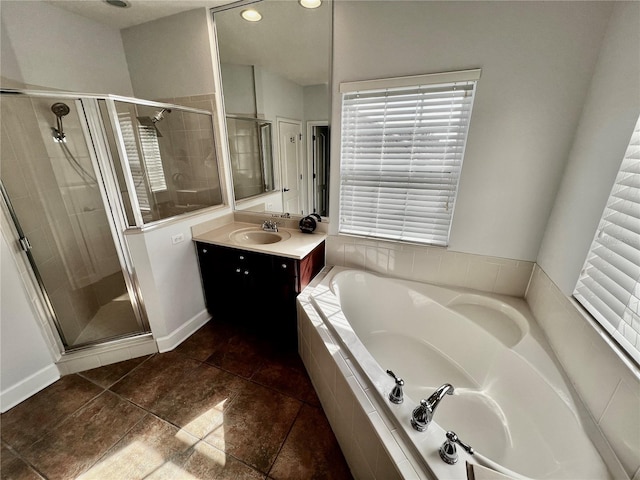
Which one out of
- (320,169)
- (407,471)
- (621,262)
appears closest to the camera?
(407,471)

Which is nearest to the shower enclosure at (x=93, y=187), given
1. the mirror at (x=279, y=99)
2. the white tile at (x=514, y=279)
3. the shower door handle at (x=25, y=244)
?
the shower door handle at (x=25, y=244)

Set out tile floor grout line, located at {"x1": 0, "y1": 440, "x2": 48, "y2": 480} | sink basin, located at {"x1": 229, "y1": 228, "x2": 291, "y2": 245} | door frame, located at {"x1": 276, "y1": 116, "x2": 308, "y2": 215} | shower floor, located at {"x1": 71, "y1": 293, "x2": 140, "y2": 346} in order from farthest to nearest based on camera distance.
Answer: sink basin, located at {"x1": 229, "y1": 228, "x2": 291, "y2": 245} → door frame, located at {"x1": 276, "y1": 116, "x2": 308, "y2": 215} → shower floor, located at {"x1": 71, "y1": 293, "x2": 140, "y2": 346} → tile floor grout line, located at {"x1": 0, "y1": 440, "x2": 48, "y2": 480}

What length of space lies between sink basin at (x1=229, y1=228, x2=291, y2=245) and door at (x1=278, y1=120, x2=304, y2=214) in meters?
0.26

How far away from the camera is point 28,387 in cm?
163

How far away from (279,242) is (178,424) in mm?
1288

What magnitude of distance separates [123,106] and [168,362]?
180 centimetres

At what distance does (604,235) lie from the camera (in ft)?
3.65

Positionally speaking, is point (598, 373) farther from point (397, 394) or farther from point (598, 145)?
point (598, 145)

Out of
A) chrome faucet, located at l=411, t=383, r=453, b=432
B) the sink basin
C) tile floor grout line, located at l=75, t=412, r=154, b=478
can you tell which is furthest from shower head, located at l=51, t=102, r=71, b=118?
chrome faucet, located at l=411, t=383, r=453, b=432

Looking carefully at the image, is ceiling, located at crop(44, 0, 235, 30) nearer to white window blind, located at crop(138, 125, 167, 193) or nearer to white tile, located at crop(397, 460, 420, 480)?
white window blind, located at crop(138, 125, 167, 193)

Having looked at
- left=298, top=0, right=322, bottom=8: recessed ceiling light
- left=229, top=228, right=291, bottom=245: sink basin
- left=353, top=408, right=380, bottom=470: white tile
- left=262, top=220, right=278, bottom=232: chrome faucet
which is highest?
left=298, top=0, right=322, bottom=8: recessed ceiling light

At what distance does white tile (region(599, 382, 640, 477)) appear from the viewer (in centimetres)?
84

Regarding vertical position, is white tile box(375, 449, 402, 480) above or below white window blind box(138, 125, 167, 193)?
below

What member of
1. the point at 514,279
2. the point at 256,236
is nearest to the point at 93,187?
the point at 256,236
